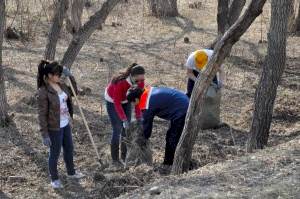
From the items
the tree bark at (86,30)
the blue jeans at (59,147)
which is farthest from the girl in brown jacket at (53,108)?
the tree bark at (86,30)

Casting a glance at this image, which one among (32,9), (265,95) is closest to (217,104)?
(265,95)

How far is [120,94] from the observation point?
6586mm

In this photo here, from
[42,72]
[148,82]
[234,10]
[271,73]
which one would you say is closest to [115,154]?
[42,72]

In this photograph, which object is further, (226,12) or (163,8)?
(163,8)

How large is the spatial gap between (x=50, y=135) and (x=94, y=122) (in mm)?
2433

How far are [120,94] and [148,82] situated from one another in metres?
4.16

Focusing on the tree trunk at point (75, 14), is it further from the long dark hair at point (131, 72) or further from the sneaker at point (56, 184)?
the sneaker at point (56, 184)

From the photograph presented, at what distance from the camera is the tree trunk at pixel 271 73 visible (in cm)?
677

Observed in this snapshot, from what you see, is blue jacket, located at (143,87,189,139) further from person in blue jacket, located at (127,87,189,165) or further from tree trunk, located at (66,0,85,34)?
tree trunk, located at (66,0,85,34)

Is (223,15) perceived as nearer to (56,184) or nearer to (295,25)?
(295,25)

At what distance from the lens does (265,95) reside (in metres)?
6.92

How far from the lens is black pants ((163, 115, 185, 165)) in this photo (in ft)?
21.7

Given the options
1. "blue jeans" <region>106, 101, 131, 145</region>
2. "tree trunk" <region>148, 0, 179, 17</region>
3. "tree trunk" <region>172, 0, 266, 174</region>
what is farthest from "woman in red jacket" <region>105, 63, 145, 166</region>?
"tree trunk" <region>148, 0, 179, 17</region>

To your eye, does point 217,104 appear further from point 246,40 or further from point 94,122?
point 246,40
